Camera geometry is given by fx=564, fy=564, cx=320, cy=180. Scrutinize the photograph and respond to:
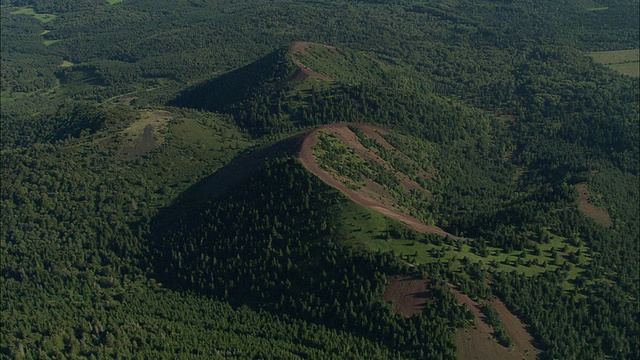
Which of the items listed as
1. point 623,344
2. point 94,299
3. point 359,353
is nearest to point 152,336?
point 94,299

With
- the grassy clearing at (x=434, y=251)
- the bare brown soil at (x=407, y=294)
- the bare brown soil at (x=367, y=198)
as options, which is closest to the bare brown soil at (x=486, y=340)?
the bare brown soil at (x=407, y=294)

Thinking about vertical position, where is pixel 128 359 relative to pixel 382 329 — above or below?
below

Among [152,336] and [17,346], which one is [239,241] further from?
[17,346]

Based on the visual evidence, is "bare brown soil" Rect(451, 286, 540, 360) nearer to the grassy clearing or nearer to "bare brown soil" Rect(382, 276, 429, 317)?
"bare brown soil" Rect(382, 276, 429, 317)

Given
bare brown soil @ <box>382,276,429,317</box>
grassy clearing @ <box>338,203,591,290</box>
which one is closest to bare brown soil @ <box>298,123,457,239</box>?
grassy clearing @ <box>338,203,591,290</box>

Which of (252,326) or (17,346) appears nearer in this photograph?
(17,346)

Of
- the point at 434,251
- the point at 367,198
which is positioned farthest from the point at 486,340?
the point at 367,198
